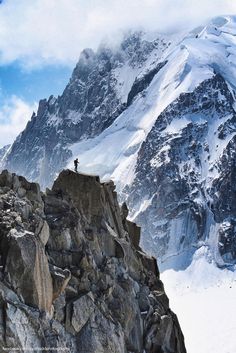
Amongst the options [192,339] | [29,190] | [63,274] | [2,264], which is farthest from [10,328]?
[192,339]

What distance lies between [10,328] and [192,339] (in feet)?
501

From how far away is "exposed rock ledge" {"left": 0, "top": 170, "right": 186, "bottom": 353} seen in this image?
126 feet

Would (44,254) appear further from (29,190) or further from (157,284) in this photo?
(157,284)

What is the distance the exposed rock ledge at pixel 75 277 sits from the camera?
3841cm

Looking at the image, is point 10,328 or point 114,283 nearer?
point 10,328

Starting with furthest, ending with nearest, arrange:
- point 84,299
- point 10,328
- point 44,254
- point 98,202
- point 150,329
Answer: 1. point 98,202
2. point 150,329
3. point 84,299
4. point 44,254
5. point 10,328

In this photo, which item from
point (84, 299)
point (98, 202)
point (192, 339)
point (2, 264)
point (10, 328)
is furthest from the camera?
point (192, 339)

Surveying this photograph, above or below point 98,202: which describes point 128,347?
below

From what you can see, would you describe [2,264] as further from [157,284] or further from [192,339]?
[192,339]

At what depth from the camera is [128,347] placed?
48.2 metres

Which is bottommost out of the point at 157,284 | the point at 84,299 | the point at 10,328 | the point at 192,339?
the point at 10,328

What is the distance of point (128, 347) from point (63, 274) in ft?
28.1

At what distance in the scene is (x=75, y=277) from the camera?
45.3 metres

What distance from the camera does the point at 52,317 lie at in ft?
133
